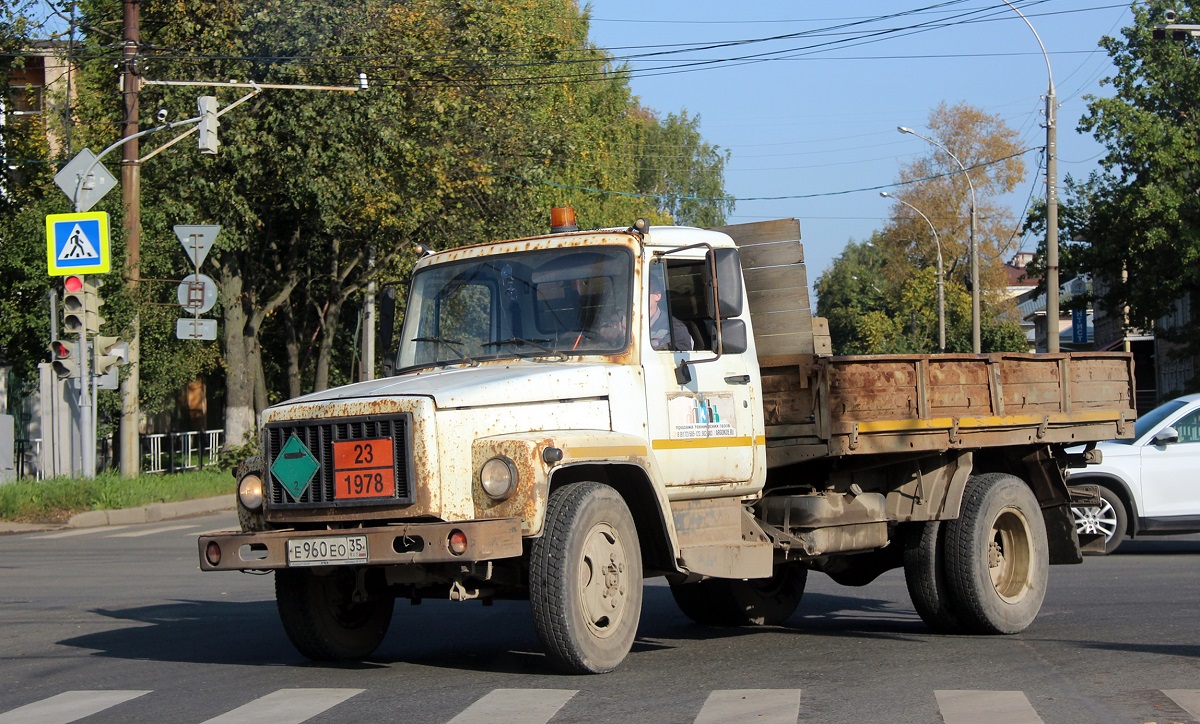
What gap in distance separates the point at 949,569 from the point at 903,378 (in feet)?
4.57

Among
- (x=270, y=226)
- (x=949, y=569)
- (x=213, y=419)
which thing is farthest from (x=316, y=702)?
(x=213, y=419)

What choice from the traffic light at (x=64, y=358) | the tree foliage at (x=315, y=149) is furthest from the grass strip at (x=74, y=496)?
the tree foliage at (x=315, y=149)

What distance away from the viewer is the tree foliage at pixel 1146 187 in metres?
47.8

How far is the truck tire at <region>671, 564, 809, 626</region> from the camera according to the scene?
35.3 feet

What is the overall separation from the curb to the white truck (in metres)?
13.9

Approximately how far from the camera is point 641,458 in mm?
8352

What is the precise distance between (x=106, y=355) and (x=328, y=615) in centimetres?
1546

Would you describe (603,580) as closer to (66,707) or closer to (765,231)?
(66,707)

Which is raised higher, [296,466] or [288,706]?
[296,466]

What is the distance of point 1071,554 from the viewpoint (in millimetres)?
11492

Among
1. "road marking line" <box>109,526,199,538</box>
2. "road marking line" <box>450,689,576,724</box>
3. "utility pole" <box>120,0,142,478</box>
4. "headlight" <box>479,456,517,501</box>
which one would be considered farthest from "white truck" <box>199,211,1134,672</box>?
"utility pole" <box>120,0,142,478</box>

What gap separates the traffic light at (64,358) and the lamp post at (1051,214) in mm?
16391

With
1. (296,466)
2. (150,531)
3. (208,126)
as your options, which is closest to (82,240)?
(208,126)

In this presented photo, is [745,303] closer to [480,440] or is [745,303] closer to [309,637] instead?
[480,440]
